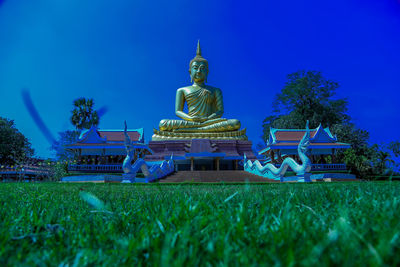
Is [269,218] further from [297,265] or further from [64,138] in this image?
[64,138]

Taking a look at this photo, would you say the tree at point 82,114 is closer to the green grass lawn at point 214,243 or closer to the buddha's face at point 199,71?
the buddha's face at point 199,71

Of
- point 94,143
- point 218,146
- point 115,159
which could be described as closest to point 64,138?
point 115,159

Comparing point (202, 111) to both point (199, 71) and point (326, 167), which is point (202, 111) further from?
point (326, 167)

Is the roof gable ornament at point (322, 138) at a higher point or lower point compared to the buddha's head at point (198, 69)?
lower

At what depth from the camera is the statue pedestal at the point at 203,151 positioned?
2433cm

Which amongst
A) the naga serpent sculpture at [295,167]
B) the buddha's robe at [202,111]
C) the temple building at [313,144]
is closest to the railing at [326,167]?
the temple building at [313,144]

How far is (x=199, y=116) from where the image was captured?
89.0 feet

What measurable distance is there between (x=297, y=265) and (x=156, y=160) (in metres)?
23.4

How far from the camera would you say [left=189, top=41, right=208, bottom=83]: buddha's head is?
2841 centimetres

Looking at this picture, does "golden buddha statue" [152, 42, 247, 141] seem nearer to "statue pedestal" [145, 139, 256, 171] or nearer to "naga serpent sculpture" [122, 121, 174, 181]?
"statue pedestal" [145, 139, 256, 171]

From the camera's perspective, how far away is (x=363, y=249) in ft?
3.07

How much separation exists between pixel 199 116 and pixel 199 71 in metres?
4.45

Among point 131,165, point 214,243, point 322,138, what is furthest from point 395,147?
point 214,243

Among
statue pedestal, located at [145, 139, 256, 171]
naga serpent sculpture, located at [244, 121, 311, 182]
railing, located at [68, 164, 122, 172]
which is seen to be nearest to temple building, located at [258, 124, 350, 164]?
statue pedestal, located at [145, 139, 256, 171]
